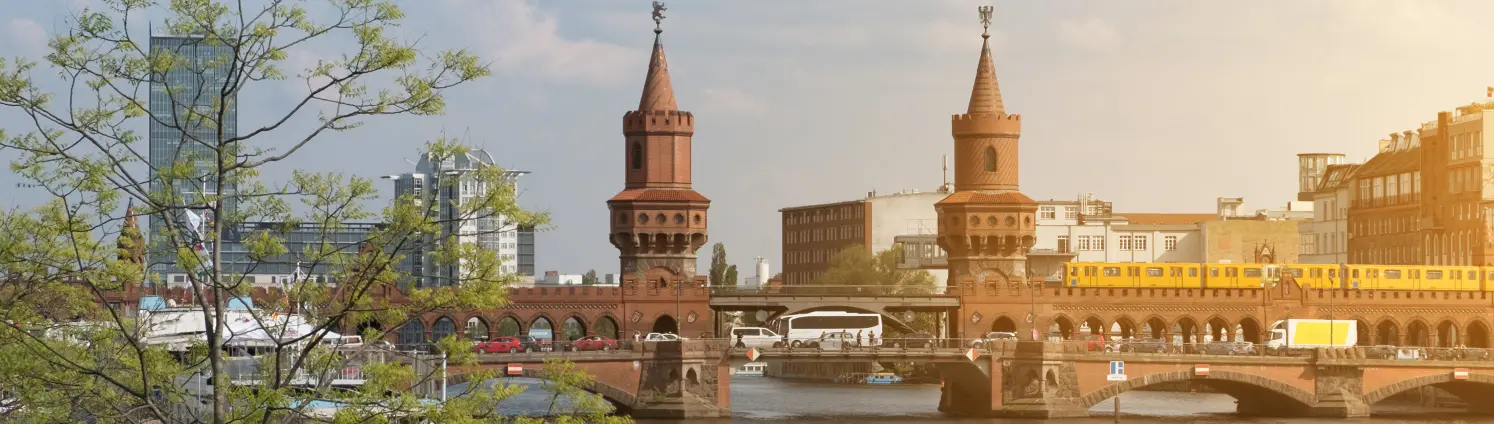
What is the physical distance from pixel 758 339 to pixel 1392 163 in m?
72.4

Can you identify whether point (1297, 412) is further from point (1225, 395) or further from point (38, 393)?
point (38, 393)

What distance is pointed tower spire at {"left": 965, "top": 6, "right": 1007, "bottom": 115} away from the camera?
5335 inches

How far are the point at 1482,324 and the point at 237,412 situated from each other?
367 feet

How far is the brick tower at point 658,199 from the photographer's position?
12675 centimetres

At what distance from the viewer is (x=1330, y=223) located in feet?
594

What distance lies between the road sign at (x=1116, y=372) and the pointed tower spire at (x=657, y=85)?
33.0 metres

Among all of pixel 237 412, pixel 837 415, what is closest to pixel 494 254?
pixel 237 412

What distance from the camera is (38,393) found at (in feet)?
133

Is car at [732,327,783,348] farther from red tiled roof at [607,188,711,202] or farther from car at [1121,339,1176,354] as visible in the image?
car at [1121,339,1176,354]

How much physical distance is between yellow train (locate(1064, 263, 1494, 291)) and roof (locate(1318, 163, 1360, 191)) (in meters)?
39.7

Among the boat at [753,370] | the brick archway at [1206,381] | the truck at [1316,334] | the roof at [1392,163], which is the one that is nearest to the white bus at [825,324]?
the brick archway at [1206,381]

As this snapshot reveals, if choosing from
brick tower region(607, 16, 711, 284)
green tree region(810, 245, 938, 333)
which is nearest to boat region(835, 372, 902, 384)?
green tree region(810, 245, 938, 333)

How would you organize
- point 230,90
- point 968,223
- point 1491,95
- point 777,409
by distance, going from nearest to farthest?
→ point 230,90 < point 777,409 < point 968,223 < point 1491,95

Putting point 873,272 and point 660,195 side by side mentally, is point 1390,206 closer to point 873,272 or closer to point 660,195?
point 873,272
